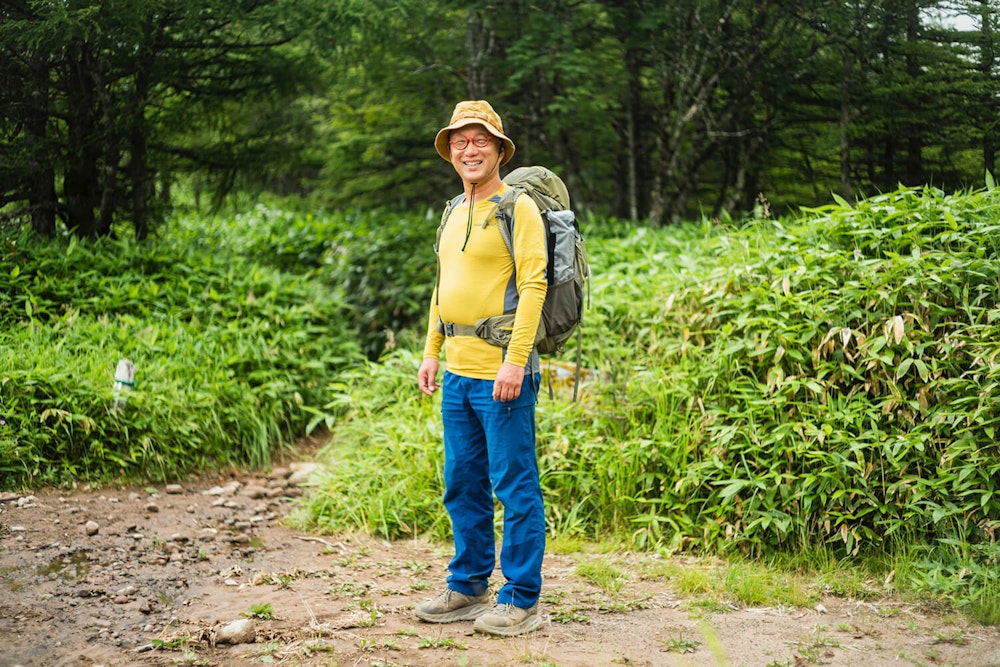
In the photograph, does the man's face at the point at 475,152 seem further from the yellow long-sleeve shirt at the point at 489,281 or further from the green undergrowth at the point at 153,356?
the green undergrowth at the point at 153,356

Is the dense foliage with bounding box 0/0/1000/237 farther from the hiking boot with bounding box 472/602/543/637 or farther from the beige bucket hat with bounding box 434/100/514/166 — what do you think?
the hiking boot with bounding box 472/602/543/637

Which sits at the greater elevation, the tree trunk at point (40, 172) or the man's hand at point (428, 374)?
the tree trunk at point (40, 172)

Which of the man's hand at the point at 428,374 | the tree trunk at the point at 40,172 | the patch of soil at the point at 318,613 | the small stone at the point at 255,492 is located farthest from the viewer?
the tree trunk at the point at 40,172

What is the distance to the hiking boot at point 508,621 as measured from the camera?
3.35 m

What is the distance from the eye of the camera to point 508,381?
322 centimetres

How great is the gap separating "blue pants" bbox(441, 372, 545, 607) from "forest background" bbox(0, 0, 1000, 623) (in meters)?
1.38

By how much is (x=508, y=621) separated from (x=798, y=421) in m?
2.03

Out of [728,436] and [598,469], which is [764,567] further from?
[598,469]

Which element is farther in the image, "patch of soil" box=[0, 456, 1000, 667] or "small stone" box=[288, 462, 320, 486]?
"small stone" box=[288, 462, 320, 486]

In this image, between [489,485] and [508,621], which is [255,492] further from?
[508,621]

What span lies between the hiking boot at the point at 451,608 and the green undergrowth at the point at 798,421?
1.29 metres

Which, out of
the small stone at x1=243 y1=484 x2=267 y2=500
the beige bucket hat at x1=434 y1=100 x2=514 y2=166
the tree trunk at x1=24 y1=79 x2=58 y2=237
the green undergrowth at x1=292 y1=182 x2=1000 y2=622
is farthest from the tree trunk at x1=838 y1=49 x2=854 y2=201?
the tree trunk at x1=24 y1=79 x2=58 y2=237

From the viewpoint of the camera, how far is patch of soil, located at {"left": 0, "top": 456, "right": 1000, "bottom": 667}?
3186 millimetres

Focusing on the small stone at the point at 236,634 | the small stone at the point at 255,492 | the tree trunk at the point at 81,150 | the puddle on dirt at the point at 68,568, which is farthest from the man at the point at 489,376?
the tree trunk at the point at 81,150
